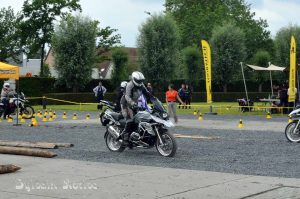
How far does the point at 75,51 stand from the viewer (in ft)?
171

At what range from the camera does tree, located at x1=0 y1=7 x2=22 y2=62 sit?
6550cm

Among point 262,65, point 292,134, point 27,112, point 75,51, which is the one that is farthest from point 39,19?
point 292,134

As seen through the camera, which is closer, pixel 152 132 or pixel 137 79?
pixel 152 132

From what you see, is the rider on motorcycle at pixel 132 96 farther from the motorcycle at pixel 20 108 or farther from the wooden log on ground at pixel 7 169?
the motorcycle at pixel 20 108

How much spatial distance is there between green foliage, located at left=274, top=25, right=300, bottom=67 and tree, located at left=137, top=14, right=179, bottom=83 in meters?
11.9

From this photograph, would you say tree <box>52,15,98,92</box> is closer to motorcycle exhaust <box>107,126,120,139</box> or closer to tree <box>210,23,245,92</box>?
tree <box>210,23,245,92</box>

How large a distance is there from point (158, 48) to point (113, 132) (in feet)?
141

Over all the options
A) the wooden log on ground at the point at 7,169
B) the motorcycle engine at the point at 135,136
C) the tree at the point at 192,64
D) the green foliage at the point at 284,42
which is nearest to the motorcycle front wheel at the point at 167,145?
the motorcycle engine at the point at 135,136

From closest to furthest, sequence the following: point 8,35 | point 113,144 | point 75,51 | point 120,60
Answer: point 113,144
point 75,51
point 120,60
point 8,35

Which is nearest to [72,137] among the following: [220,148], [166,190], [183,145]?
[183,145]

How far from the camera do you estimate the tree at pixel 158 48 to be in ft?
187

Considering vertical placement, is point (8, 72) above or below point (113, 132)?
above

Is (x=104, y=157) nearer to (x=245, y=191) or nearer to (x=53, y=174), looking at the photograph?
(x=53, y=174)

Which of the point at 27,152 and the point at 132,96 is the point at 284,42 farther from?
the point at 27,152
